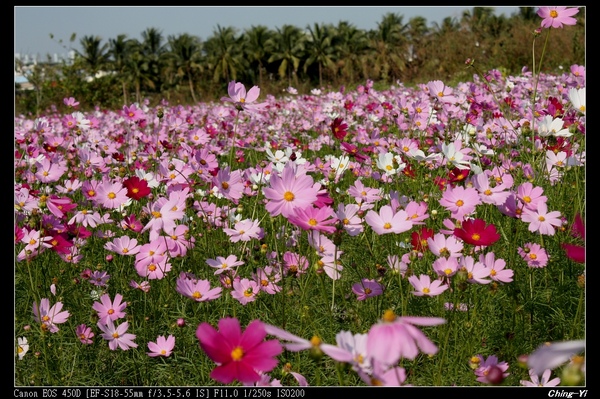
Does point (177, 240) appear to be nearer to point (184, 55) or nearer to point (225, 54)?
point (225, 54)

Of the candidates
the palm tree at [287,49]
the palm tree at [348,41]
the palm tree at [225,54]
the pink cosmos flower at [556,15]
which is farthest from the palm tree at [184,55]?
the pink cosmos flower at [556,15]

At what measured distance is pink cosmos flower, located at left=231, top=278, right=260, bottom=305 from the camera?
136 cm

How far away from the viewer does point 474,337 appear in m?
1.30

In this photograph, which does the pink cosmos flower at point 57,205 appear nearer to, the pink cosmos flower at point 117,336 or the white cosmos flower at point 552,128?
the pink cosmos flower at point 117,336

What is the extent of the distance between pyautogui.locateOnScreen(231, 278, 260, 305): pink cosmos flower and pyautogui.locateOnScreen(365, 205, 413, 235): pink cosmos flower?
389mm

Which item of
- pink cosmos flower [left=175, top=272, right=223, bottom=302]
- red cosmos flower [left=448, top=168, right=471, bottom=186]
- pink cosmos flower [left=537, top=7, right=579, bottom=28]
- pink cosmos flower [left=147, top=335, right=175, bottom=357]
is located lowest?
pink cosmos flower [left=147, top=335, right=175, bottom=357]

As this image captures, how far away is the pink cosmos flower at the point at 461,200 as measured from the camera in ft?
4.55

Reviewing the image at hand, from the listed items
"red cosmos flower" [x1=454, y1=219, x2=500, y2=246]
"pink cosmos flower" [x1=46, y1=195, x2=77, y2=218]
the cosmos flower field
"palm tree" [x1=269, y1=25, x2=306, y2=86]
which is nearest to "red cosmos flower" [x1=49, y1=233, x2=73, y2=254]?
the cosmos flower field

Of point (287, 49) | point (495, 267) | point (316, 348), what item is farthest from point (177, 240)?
point (287, 49)

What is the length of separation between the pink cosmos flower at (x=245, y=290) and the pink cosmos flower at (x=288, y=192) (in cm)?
32

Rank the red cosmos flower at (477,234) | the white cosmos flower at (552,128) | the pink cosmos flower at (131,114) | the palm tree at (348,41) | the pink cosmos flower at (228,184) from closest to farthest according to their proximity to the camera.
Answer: the red cosmos flower at (477,234), the pink cosmos flower at (228,184), the white cosmos flower at (552,128), the pink cosmos flower at (131,114), the palm tree at (348,41)

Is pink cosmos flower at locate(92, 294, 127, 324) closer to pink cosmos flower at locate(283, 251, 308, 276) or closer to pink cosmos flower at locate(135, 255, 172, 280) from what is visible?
pink cosmos flower at locate(135, 255, 172, 280)
